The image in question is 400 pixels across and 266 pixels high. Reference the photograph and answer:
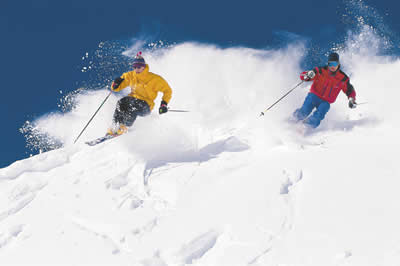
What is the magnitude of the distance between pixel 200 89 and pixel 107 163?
4218 millimetres

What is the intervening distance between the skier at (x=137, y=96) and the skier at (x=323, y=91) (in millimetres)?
2439

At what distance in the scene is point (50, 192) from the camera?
4445 millimetres

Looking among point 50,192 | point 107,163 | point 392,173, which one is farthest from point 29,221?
point 392,173

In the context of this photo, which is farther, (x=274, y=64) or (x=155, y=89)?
(x=274, y=64)

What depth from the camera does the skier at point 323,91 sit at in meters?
5.38

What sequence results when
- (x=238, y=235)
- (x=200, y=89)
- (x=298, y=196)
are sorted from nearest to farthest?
(x=238, y=235), (x=298, y=196), (x=200, y=89)

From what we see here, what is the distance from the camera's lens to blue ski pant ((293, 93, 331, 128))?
5.38 metres

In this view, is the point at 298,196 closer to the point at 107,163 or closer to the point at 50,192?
the point at 107,163

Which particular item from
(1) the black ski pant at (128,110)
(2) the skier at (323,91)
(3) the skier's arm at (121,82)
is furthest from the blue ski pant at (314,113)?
(3) the skier's arm at (121,82)

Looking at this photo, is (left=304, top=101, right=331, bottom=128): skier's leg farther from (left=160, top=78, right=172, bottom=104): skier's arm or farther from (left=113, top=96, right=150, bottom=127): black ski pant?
(left=113, top=96, right=150, bottom=127): black ski pant

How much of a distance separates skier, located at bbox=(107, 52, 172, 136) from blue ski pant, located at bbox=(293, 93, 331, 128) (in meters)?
2.37

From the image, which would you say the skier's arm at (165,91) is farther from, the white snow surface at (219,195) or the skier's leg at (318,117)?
the skier's leg at (318,117)

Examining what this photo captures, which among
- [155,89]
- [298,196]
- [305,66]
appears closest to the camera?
[298,196]

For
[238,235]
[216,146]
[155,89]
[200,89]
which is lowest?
[238,235]
